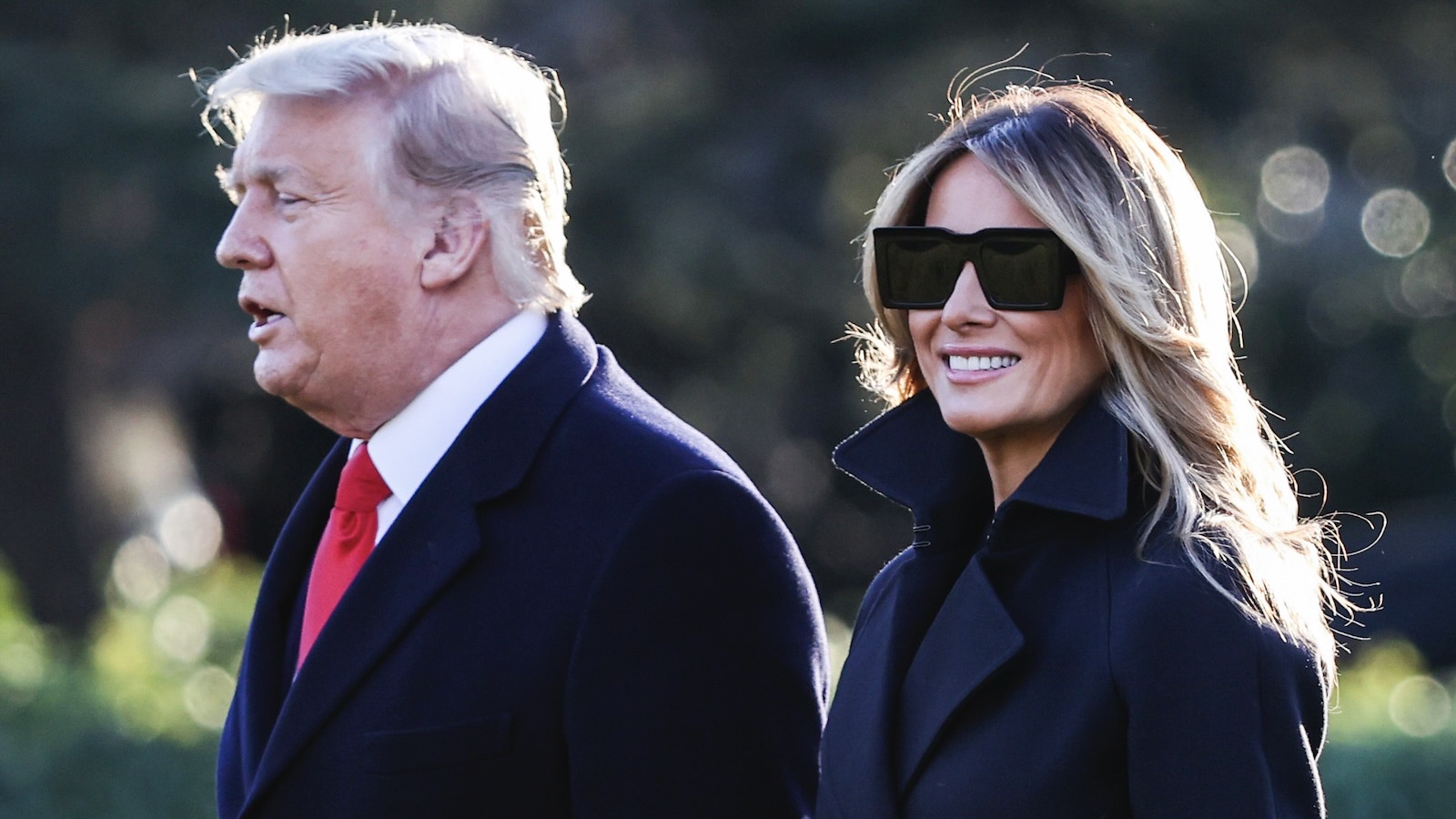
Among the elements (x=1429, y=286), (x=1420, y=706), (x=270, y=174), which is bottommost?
(x=1420, y=706)

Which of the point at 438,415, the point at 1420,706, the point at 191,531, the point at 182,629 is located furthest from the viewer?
the point at 191,531

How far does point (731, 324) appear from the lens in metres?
11.8

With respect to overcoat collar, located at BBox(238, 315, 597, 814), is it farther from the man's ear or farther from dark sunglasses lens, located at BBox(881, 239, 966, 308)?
dark sunglasses lens, located at BBox(881, 239, 966, 308)

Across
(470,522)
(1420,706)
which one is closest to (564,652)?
(470,522)

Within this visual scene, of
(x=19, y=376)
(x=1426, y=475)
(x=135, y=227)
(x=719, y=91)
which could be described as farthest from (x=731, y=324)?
(x=1426, y=475)

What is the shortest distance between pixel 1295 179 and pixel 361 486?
34.1 ft

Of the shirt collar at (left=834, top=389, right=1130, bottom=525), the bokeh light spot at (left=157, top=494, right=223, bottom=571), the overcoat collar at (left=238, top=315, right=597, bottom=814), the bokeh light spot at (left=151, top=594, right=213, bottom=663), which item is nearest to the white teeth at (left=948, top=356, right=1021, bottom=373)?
the shirt collar at (left=834, top=389, right=1130, bottom=525)

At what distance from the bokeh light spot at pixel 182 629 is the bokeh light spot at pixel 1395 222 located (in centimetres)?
872

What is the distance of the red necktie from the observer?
316cm

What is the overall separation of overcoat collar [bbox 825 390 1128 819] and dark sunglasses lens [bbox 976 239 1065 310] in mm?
163

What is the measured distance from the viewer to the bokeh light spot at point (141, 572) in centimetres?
774

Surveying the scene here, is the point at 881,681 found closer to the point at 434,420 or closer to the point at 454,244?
the point at 434,420

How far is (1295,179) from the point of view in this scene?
41.1 feet

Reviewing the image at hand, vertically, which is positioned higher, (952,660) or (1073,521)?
(1073,521)
